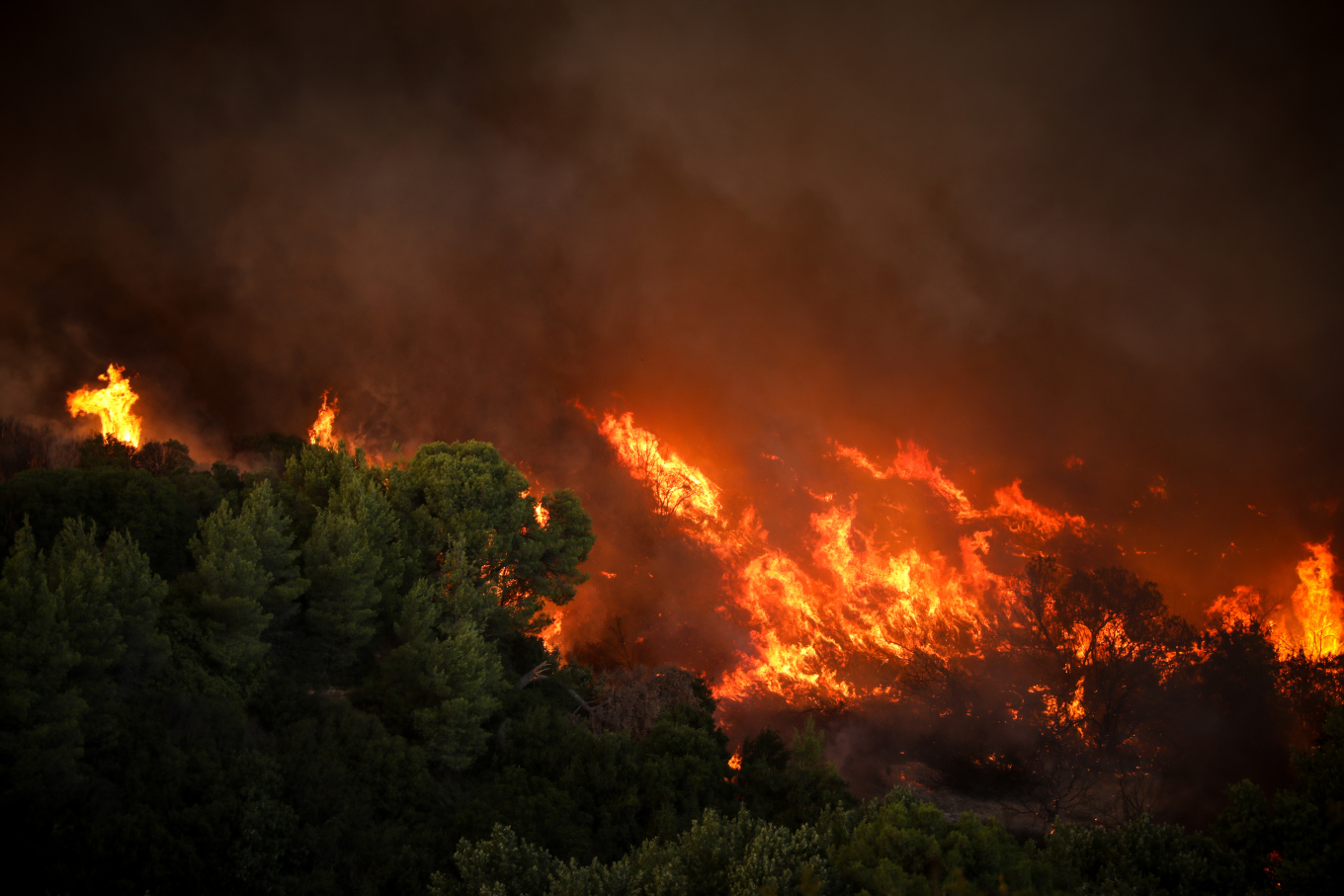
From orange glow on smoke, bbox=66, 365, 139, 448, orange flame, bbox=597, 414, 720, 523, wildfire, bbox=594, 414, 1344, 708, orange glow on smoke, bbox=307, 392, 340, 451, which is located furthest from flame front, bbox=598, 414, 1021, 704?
orange glow on smoke, bbox=66, 365, 139, 448

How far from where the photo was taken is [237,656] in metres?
20.8

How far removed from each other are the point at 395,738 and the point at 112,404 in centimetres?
4825

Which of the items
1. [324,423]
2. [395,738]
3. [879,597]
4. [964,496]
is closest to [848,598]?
[879,597]

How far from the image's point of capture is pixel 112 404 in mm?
53719

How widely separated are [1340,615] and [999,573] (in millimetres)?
18665

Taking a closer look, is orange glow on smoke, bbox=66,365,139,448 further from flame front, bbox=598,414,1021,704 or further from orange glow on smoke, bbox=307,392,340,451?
flame front, bbox=598,414,1021,704

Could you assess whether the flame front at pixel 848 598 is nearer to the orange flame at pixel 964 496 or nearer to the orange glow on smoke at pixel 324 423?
the orange flame at pixel 964 496

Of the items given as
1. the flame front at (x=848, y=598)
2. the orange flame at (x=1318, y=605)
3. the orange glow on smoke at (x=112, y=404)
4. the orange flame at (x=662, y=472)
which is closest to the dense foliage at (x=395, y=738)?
the orange flame at (x=1318, y=605)

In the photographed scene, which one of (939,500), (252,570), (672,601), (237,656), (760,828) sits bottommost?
(760,828)

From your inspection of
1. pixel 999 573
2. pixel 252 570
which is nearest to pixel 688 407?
pixel 999 573

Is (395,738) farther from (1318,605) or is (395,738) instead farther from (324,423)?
(1318,605)

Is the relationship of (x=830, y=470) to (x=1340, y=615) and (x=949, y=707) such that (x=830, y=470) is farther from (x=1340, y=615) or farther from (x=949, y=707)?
(x=1340, y=615)

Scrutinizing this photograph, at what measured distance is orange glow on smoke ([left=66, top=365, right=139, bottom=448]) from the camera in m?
51.7

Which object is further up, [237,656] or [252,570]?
[252,570]
